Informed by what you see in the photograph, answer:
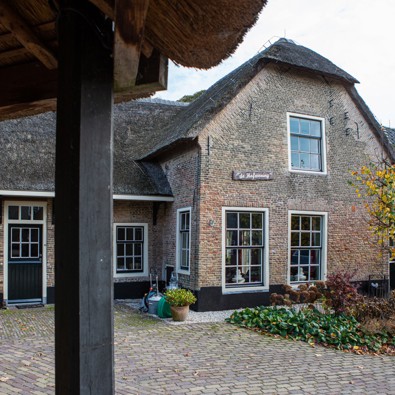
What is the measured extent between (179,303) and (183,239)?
271cm

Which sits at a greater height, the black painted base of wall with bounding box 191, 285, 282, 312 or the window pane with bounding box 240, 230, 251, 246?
the window pane with bounding box 240, 230, 251, 246

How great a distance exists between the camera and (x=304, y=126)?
44.5 feet

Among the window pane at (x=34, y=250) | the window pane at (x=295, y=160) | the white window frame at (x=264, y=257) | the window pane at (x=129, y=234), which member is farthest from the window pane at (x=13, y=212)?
the window pane at (x=295, y=160)

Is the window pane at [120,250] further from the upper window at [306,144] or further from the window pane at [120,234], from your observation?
the upper window at [306,144]

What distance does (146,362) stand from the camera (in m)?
6.91

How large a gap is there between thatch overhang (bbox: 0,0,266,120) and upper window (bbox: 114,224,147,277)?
34.9 feet

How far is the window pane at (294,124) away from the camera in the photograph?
13318 millimetres

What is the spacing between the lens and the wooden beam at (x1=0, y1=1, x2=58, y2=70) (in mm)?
2359

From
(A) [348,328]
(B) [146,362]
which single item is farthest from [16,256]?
(A) [348,328]

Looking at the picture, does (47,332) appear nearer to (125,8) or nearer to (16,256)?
(16,256)

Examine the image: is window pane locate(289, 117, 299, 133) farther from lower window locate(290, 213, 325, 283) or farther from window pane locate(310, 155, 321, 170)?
lower window locate(290, 213, 325, 283)

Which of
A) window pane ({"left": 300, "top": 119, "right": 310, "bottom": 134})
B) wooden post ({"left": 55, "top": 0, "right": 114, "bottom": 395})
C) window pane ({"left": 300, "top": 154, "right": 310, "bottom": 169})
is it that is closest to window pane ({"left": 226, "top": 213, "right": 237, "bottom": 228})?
window pane ({"left": 300, "top": 154, "right": 310, "bottom": 169})

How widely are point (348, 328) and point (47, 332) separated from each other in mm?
5673

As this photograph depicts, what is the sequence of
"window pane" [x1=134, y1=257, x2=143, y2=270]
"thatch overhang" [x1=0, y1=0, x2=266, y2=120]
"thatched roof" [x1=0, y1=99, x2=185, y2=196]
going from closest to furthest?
"thatch overhang" [x1=0, y1=0, x2=266, y2=120] → "thatched roof" [x1=0, y1=99, x2=185, y2=196] → "window pane" [x1=134, y1=257, x2=143, y2=270]
